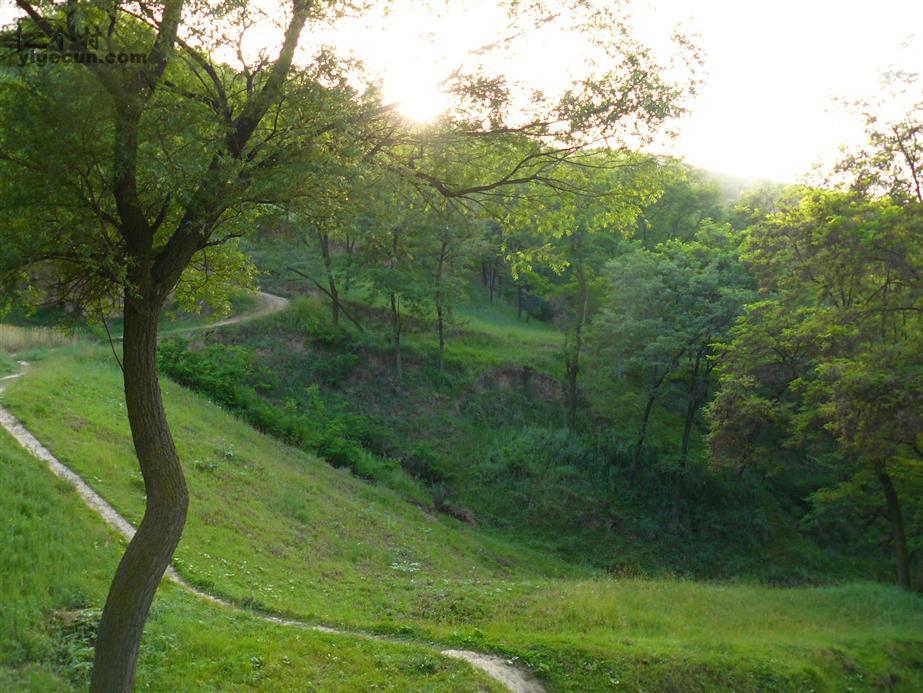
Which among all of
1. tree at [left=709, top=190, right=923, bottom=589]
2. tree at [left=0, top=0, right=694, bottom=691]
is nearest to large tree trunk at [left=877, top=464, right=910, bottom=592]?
tree at [left=709, top=190, right=923, bottom=589]

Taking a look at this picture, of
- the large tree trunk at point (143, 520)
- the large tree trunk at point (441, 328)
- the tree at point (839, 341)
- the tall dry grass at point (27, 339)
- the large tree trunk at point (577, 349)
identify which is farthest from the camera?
the large tree trunk at point (441, 328)

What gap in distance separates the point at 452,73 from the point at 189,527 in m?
9.38

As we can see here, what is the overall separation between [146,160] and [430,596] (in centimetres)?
843

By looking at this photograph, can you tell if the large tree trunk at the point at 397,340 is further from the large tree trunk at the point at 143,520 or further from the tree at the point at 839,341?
the large tree trunk at the point at 143,520

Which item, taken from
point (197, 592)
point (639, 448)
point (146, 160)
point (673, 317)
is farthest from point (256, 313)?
point (146, 160)

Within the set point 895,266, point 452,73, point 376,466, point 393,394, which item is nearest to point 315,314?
point 393,394

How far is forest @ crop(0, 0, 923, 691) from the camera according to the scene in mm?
7031

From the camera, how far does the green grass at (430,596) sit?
10508 mm

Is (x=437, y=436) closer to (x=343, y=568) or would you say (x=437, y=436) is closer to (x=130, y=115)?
(x=343, y=568)

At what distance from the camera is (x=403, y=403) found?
110ft

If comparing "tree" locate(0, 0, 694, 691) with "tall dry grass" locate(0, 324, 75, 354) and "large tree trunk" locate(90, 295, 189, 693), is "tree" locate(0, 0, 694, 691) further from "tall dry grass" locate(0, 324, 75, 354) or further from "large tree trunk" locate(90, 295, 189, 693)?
"tall dry grass" locate(0, 324, 75, 354)

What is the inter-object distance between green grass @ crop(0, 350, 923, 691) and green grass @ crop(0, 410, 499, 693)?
3.7 inches

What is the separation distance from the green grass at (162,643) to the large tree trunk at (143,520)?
1.07m

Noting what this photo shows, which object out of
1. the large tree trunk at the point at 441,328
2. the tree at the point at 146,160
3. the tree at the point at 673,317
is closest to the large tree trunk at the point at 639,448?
the tree at the point at 673,317
